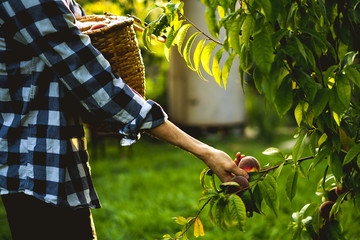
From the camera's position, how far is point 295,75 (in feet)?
3.53

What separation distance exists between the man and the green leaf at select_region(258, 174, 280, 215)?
0.08 meters

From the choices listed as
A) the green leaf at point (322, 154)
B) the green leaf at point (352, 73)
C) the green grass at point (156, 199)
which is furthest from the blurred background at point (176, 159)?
the green leaf at point (352, 73)

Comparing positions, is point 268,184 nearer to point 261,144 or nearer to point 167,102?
point 261,144

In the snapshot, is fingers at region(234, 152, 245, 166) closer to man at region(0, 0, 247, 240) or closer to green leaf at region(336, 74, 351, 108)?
man at region(0, 0, 247, 240)

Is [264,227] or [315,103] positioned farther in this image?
[264,227]

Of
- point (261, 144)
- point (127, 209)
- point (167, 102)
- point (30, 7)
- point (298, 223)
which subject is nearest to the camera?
point (30, 7)

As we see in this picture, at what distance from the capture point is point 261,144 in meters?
7.29

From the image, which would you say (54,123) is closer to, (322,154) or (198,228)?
(198,228)

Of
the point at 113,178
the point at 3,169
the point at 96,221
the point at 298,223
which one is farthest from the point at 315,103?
the point at 113,178

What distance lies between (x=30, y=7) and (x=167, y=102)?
25.5ft

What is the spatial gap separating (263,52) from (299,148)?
0.45 meters

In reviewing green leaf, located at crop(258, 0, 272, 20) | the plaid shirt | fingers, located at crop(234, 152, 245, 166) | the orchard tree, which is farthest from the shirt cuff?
green leaf, located at crop(258, 0, 272, 20)

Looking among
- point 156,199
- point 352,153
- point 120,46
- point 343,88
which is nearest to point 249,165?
point 352,153

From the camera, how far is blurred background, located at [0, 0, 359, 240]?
3.25m
